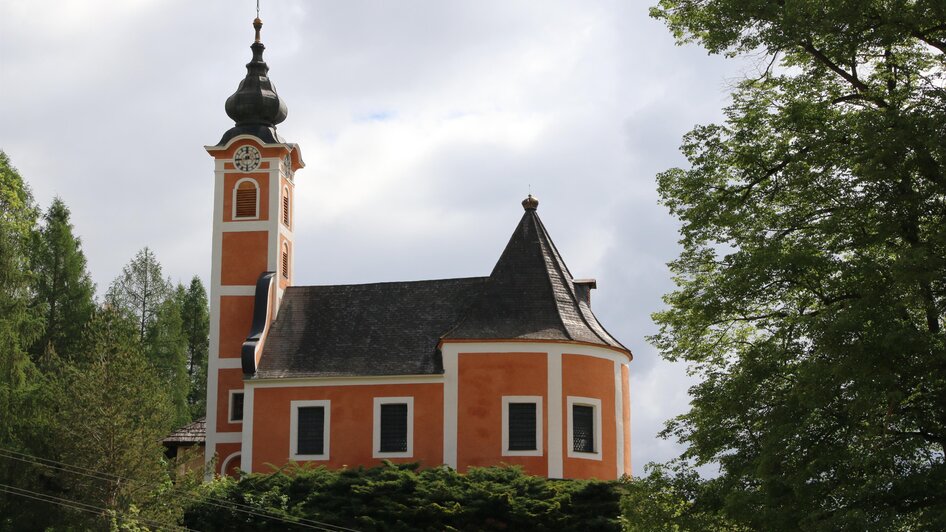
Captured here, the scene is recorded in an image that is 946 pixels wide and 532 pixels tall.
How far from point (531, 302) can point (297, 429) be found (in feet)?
26.1

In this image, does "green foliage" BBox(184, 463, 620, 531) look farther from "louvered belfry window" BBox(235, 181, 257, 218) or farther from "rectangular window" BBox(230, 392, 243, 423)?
"louvered belfry window" BBox(235, 181, 257, 218)

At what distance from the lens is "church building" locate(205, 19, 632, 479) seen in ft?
128

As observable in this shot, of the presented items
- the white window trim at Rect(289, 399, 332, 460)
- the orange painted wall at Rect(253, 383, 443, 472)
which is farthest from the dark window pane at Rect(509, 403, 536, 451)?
the white window trim at Rect(289, 399, 332, 460)

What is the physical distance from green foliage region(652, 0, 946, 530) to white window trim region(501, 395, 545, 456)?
13879 millimetres

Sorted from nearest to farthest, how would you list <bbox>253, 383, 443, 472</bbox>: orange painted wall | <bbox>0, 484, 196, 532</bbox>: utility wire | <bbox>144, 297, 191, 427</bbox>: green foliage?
<bbox>0, 484, 196, 532</bbox>: utility wire < <bbox>253, 383, 443, 472</bbox>: orange painted wall < <bbox>144, 297, 191, 427</bbox>: green foliage

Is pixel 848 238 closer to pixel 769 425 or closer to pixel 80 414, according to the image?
Result: pixel 769 425

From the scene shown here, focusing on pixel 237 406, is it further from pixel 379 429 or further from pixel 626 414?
pixel 626 414

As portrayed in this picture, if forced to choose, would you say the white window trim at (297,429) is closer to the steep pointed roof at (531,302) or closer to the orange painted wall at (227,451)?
the orange painted wall at (227,451)

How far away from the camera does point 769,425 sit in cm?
2144

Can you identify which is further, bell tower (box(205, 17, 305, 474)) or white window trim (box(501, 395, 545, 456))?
bell tower (box(205, 17, 305, 474))

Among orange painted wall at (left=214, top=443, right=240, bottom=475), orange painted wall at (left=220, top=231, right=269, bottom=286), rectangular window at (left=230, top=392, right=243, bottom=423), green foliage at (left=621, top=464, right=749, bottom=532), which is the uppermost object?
orange painted wall at (left=220, top=231, right=269, bottom=286)

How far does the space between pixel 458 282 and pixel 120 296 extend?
25155mm

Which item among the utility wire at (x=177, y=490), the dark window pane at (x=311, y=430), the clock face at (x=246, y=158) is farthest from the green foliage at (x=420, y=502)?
the clock face at (x=246, y=158)

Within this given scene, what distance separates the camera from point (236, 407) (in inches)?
1676
